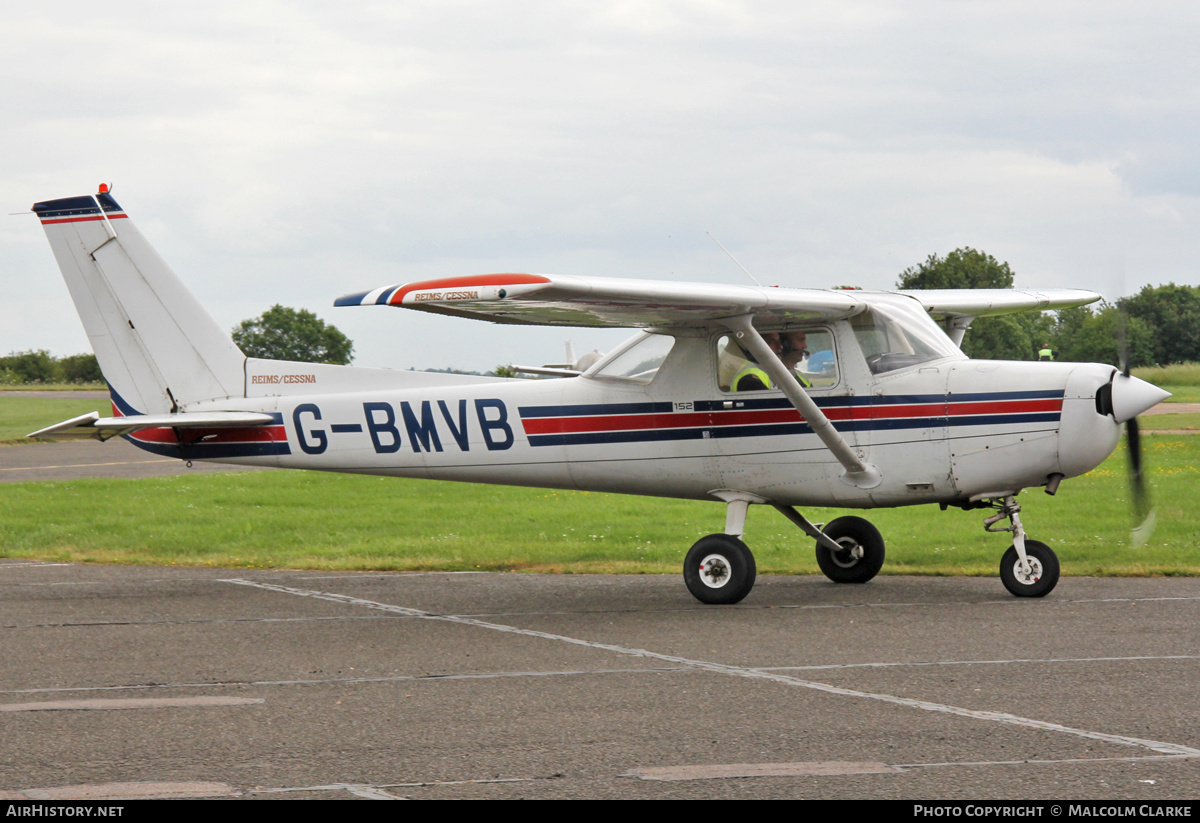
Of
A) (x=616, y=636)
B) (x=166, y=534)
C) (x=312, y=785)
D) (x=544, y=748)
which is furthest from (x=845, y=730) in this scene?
(x=166, y=534)

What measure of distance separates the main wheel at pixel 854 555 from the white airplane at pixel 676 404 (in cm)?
2

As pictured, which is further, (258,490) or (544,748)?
(258,490)

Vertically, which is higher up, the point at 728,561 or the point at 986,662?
the point at 728,561

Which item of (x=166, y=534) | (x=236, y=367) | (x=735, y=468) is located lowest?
(x=166, y=534)

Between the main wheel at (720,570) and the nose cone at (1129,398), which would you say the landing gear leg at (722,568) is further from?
the nose cone at (1129,398)

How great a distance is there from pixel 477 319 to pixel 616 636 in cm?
250

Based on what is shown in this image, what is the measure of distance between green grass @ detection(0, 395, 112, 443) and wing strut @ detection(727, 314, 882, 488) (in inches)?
1313

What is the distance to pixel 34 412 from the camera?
52562mm

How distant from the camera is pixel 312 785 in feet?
15.5

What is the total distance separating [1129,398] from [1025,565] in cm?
154

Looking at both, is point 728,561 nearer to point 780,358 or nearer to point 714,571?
point 714,571

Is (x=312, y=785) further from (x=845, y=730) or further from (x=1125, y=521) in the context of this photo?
(x=1125, y=521)

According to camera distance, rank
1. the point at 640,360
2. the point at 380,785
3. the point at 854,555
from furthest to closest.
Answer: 1. the point at 854,555
2. the point at 640,360
3. the point at 380,785

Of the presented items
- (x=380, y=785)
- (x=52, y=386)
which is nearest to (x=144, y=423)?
(x=380, y=785)
